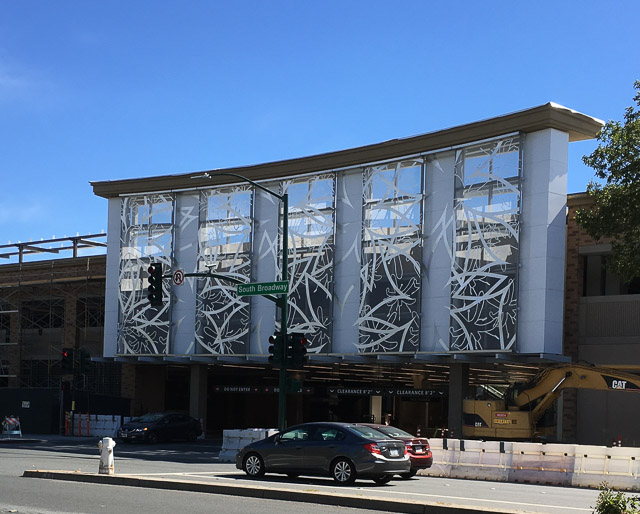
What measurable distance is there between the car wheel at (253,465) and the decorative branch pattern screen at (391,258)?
16.4 metres

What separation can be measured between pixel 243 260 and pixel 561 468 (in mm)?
23677

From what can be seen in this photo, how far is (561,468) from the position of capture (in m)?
23.8

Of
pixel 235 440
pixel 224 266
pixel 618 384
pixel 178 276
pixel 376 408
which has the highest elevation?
pixel 224 266

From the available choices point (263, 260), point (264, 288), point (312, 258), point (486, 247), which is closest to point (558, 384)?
point (486, 247)

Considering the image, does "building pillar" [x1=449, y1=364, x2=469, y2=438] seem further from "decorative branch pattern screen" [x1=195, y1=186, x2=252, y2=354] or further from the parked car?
the parked car

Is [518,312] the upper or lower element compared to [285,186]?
lower

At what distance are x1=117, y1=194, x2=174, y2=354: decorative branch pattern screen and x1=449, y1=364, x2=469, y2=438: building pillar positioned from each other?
15.9m

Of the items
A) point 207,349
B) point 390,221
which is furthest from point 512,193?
point 207,349

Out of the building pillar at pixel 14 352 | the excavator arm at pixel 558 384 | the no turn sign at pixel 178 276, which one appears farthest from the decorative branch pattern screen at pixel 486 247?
the building pillar at pixel 14 352

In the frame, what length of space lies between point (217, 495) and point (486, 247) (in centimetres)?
1985

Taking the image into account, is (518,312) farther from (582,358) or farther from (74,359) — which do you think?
(74,359)

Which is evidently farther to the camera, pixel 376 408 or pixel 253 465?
pixel 376 408

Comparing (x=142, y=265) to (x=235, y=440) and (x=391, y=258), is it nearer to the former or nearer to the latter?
(x=391, y=258)

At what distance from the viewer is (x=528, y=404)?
103 feet
